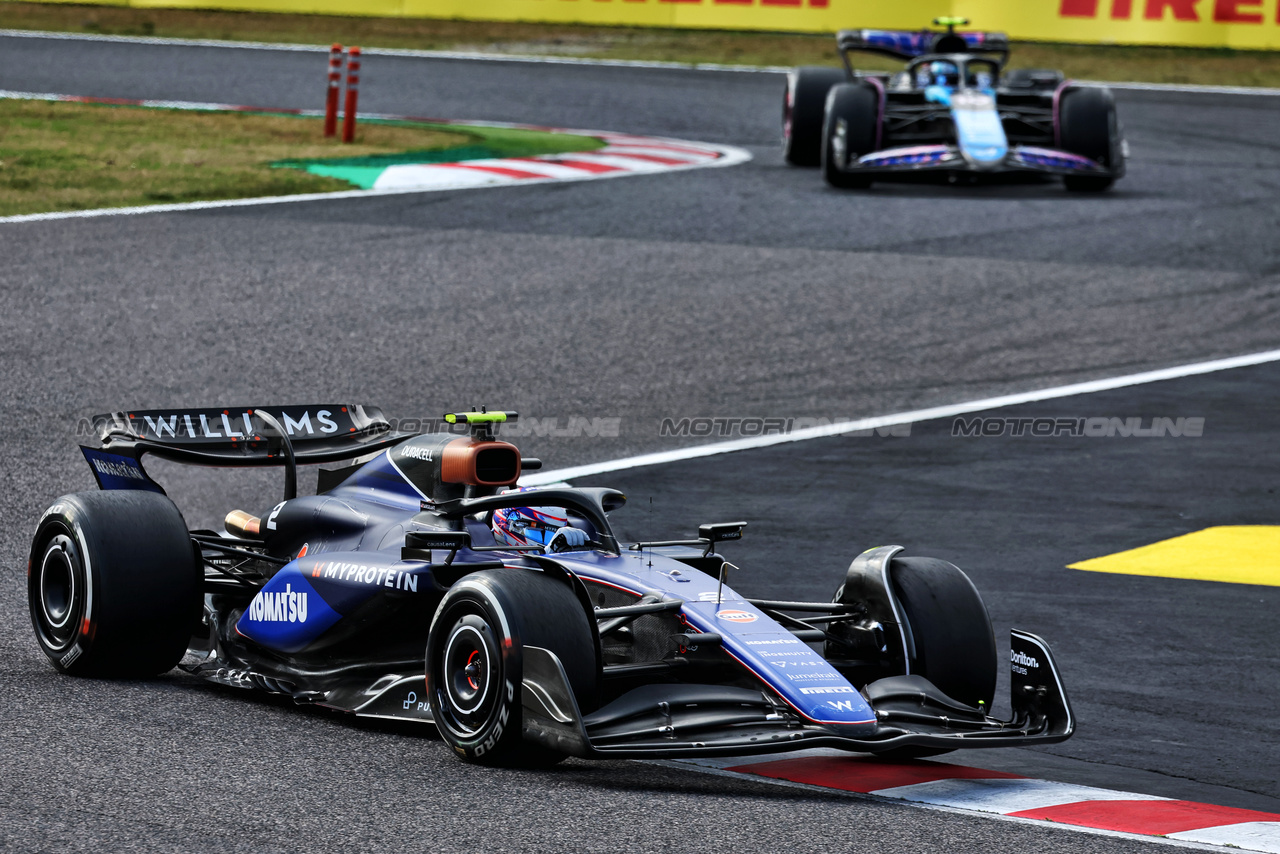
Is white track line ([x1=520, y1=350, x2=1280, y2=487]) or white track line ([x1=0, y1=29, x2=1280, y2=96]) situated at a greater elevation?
white track line ([x1=0, y1=29, x2=1280, y2=96])

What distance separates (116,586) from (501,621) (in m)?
1.70

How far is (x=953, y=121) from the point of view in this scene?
17.3 meters

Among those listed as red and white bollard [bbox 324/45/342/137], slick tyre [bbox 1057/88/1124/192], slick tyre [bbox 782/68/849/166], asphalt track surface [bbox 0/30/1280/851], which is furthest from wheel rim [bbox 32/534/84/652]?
red and white bollard [bbox 324/45/342/137]

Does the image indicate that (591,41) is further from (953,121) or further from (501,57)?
(953,121)

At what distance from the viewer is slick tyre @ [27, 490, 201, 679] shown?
20.2 ft

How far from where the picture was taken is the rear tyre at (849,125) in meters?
17.0

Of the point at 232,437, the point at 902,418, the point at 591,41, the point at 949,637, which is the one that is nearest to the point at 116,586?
the point at 232,437

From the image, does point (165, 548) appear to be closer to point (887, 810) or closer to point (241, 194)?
point (887, 810)

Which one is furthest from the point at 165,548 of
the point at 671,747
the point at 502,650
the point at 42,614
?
the point at 671,747

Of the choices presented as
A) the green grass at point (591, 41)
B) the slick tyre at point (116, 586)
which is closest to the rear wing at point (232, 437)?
the slick tyre at point (116, 586)

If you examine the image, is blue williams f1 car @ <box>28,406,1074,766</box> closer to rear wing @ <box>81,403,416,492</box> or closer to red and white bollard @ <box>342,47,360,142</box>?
rear wing @ <box>81,403,416,492</box>

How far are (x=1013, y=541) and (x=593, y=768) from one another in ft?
13.3

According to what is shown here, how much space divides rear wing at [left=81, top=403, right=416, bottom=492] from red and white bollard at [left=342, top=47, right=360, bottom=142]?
469 inches

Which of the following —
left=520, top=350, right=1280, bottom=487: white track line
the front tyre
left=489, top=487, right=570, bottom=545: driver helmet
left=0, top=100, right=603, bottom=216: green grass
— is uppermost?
left=0, top=100, right=603, bottom=216: green grass
